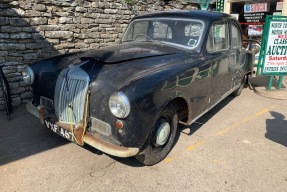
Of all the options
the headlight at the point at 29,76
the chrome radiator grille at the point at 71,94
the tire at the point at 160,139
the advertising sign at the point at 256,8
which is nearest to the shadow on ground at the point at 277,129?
the tire at the point at 160,139

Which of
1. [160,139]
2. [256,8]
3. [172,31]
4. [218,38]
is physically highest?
[256,8]

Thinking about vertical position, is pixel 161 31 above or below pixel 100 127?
above

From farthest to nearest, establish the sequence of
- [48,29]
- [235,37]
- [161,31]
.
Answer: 1. [48,29]
2. [235,37]
3. [161,31]

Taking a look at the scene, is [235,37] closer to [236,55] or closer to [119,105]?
[236,55]

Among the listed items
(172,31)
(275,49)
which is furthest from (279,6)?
(172,31)

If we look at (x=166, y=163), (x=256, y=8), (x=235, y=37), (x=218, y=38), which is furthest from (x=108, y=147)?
(x=256, y=8)

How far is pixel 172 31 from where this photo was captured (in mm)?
3959

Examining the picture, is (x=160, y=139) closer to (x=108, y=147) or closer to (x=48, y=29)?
(x=108, y=147)

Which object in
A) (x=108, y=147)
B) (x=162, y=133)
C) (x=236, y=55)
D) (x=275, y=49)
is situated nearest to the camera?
(x=108, y=147)

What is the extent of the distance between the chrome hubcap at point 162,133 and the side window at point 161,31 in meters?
1.57

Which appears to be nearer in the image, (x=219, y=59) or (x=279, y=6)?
(x=219, y=59)

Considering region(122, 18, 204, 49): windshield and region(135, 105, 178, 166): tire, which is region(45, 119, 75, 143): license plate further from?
region(122, 18, 204, 49): windshield

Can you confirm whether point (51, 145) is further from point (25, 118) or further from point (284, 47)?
point (284, 47)

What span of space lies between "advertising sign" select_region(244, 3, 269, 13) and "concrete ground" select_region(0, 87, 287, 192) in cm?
607
